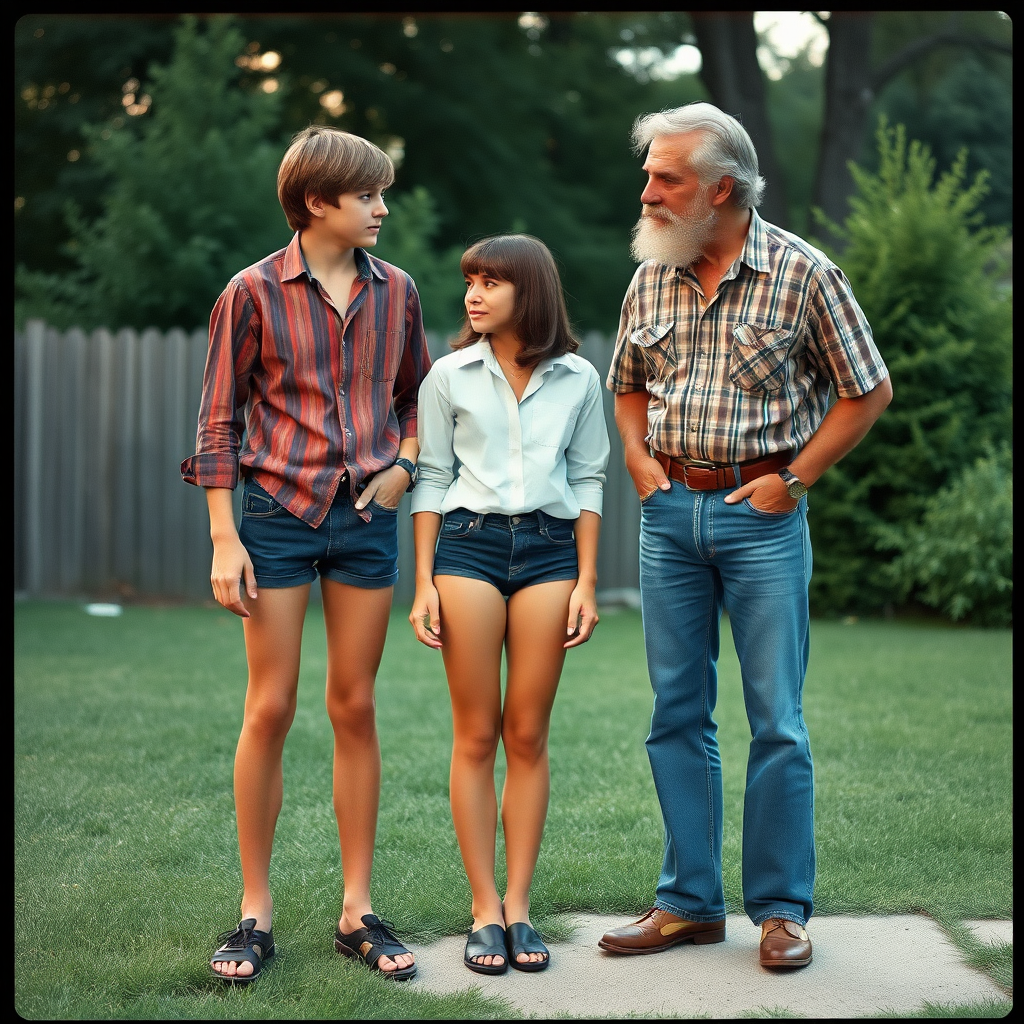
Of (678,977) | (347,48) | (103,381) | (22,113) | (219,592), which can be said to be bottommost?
(678,977)

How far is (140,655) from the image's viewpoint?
7066 mm

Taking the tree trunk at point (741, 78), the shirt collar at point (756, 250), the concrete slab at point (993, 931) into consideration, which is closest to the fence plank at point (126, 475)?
the tree trunk at point (741, 78)

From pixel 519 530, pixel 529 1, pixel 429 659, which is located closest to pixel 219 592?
pixel 519 530

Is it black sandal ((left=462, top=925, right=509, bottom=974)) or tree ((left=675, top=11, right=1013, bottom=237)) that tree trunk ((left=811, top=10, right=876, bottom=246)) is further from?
black sandal ((left=462, top=925, right=509, bottom=974))

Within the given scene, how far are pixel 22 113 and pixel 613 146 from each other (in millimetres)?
9074

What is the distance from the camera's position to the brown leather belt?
2926 mm

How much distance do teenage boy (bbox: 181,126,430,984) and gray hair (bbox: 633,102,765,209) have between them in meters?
0.74

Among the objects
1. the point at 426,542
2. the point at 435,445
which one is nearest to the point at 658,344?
the point at 435,445

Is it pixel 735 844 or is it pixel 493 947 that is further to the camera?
pixel 735 844

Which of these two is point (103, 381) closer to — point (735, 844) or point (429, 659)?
point (429, 659)

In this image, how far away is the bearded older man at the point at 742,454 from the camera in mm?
2891

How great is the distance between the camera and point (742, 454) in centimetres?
290

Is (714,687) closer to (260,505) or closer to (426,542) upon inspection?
(426,542)

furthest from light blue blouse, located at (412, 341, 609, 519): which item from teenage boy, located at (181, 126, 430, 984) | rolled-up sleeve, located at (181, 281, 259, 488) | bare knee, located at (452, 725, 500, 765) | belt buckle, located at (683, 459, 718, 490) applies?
bare knee, located at (452, 725, 500, 765)
